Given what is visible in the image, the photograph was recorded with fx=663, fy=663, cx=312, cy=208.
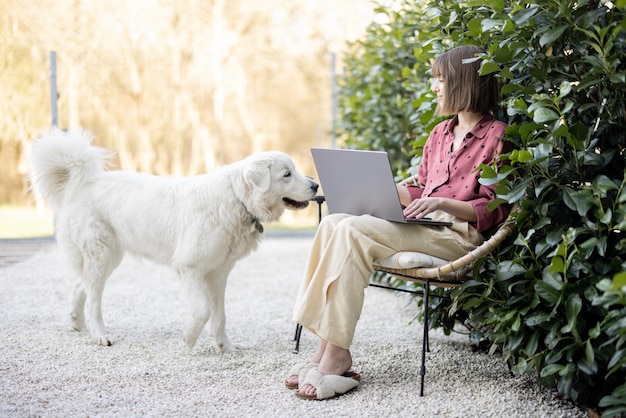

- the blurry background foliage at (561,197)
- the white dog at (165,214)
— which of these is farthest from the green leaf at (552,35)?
the white dog at (165,214)

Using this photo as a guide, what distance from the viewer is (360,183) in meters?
2.84

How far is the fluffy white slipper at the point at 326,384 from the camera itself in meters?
2.69

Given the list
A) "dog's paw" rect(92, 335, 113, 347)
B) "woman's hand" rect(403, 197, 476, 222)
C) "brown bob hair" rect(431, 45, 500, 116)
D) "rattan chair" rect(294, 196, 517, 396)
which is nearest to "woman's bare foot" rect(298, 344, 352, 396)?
"rattan chair" rect(294, 196, 517, 396)

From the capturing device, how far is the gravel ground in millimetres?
2596

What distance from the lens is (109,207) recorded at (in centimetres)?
368

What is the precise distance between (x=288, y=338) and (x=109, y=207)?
4.09 ft

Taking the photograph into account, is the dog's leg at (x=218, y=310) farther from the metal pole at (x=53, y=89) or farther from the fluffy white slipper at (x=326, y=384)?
the metal pole at (x=53, y=89)

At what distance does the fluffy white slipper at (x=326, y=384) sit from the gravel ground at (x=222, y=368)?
3 cm

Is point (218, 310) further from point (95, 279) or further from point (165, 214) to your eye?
point (95, 279)

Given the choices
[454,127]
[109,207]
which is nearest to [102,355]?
[109,207]

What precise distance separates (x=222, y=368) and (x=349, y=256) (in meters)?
0.97

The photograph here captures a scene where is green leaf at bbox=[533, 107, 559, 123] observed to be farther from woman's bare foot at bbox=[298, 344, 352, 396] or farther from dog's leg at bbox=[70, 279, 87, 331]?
dog's leg at bbox=[70, 279, 87, 331]

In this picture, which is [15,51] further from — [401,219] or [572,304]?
[572,304]

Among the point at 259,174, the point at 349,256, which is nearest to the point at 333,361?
the point at 349,256
